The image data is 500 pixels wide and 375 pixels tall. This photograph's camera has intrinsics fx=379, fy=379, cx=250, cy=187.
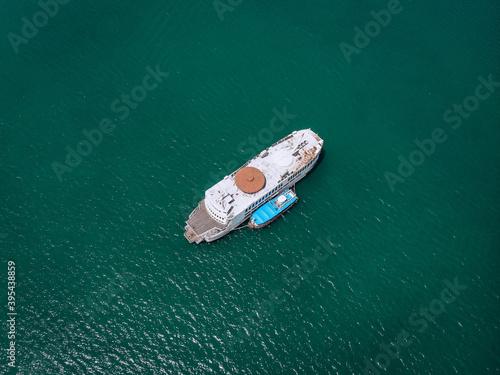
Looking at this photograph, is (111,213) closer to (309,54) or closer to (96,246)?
(96,246)

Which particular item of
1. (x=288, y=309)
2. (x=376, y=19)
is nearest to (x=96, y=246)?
(x=288, y=309)

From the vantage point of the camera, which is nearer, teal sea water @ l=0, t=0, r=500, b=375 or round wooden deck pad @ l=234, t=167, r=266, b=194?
teal sea water @ l=0, t=0, r=500, b=375

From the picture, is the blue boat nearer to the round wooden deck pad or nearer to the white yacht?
the white yacht

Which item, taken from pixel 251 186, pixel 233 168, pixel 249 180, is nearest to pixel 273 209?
pixel 251 186

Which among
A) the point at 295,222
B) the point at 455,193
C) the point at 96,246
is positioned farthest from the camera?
the point at 455,193

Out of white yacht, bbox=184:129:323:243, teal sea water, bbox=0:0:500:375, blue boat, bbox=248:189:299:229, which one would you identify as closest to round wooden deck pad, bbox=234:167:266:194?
white yacht, bbox=184:129:323:243

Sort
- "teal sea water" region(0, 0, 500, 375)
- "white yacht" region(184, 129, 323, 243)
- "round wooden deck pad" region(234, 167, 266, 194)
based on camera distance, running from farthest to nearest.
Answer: "round wooden deck pad" region(234, 167, 266, 194) → "white yacht" region(184, 129, 323, 243) → "teal sea water" region(0, 0, 500, 375)

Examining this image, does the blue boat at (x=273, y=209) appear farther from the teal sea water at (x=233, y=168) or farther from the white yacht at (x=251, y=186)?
the teal sea water at (x=233, y=168)
